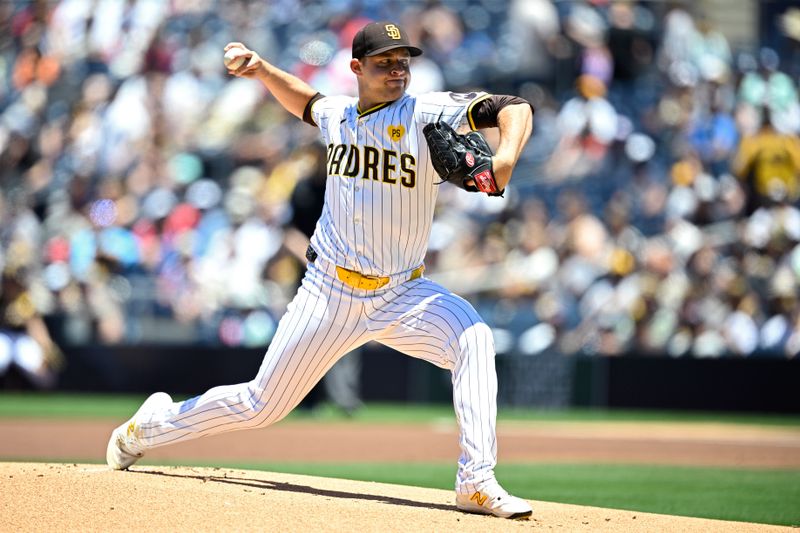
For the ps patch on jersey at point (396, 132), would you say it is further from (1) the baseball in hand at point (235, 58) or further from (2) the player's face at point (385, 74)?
(1) the baseball in hand at point (235, 58)

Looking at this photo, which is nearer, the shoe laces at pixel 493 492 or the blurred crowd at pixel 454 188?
the shoe laces at pixel 493 492

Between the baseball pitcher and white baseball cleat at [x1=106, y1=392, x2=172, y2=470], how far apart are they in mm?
Answer: 281

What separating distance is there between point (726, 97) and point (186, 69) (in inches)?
312

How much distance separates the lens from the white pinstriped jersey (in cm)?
529

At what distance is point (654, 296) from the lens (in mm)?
14852

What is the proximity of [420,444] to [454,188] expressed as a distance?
6023 millimetres

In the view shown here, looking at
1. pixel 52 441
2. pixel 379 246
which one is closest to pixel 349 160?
pixel 379 246

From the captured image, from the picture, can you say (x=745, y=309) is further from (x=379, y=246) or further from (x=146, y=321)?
(x=379, y=246)

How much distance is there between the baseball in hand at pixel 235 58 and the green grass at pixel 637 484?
3.05m

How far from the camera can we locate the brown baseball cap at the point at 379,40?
5211mm

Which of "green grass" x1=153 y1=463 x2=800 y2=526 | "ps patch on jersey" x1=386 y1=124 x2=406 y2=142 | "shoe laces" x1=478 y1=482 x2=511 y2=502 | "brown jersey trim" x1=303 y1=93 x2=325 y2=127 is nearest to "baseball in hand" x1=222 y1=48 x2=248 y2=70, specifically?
"brown jersey trim" x1=303 y1=93 x2=325 y2=127

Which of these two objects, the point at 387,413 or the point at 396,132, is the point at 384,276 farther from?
the point at 387,413

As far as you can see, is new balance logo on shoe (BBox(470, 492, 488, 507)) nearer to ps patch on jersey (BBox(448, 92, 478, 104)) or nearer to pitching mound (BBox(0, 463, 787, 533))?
pitching mound (BBox(0, 463, 787, 533))

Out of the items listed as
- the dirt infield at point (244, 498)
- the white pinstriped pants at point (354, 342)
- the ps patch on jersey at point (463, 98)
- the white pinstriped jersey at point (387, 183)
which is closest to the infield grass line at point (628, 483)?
the dirt infield at point (244, 498)
